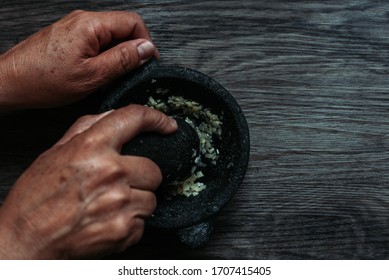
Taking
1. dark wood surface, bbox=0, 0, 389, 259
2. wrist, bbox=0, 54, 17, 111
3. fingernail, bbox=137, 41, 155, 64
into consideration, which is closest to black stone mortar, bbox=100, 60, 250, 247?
fingernail, bbox=137, 41, 155, 64

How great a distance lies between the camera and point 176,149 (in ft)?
3.40

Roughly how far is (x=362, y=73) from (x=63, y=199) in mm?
711

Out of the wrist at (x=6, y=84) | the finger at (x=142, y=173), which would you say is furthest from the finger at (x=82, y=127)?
the wrist at (x=6, y=84)

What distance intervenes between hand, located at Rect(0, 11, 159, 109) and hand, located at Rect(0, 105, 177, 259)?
16 cm

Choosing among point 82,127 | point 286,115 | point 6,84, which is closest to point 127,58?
point 82,127

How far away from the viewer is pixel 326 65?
4.06 ft

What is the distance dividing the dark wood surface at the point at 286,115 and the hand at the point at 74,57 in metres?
0.09

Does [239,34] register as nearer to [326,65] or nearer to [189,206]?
[326,65]

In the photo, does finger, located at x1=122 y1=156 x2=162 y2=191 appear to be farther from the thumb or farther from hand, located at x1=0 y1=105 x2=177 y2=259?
the thumb

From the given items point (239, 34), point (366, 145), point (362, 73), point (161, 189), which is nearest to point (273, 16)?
point (239, 34)

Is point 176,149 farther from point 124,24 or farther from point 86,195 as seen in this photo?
point 124,24

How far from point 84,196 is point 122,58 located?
0.99 ft

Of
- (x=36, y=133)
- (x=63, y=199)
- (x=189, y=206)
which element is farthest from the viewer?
(x=36, y=133)

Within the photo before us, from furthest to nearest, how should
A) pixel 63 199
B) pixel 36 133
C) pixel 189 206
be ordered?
1. pixel 36 133
2. pixel 189 206
3. pixel 63 199
